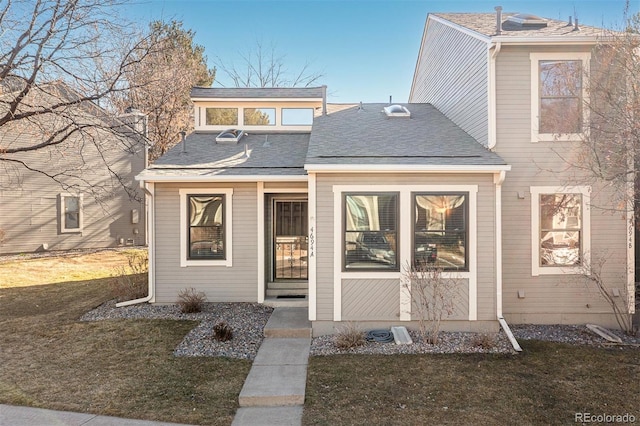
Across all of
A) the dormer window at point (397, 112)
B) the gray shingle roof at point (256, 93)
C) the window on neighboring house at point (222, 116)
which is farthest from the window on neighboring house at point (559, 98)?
the window on neighboring house at point (222, 116)

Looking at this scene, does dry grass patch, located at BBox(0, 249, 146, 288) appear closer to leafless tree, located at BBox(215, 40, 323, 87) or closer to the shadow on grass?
the shadow on grass

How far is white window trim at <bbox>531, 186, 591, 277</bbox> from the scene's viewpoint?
714cm

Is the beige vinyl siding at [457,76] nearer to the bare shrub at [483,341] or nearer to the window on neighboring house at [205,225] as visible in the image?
the bare shrub at [483,341]

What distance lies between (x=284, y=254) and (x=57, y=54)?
6893 mm

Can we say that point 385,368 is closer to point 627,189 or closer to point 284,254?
point 284,254

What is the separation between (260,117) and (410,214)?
6386mm

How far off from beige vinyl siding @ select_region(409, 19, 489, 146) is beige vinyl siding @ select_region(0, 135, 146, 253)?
1156 cm

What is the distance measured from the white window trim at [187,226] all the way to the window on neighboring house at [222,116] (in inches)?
143

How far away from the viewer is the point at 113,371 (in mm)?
5133

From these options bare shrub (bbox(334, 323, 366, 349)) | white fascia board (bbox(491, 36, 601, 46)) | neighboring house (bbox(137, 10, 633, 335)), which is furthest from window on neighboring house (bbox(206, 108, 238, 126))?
bare shrub (bbox(334, 323, 366, 349))

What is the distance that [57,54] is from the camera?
8.53m

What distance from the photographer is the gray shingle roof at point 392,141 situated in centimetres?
666

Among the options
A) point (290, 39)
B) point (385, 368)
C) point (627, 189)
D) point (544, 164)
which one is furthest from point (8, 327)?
point (290, 39)

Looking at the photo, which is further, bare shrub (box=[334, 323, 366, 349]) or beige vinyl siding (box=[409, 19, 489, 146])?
beige vinyl siding (box=[409, 19, 489, 146])
